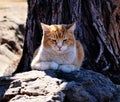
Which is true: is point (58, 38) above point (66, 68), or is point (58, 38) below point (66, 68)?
above

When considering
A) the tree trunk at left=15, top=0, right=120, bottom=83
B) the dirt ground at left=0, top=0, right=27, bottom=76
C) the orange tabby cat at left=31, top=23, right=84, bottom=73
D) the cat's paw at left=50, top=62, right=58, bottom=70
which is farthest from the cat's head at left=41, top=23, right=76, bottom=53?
the dirt ground at left=0, top=0, right=27, bottom=76

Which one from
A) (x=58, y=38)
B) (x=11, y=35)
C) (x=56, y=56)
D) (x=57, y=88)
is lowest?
(x=57, y=88)

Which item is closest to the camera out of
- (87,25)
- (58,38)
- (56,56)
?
(58,38)

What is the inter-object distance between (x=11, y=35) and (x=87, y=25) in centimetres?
338

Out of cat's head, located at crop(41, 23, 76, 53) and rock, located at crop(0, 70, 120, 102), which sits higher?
cat's head, located at crop(41, 23, 76, 53)

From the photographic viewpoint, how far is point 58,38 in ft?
16.4

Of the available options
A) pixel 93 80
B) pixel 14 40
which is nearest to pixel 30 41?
pixel 93 80

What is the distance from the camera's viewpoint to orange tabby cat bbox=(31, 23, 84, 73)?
5.02m

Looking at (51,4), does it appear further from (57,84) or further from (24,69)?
(57,84)

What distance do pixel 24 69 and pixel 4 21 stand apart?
4.05m

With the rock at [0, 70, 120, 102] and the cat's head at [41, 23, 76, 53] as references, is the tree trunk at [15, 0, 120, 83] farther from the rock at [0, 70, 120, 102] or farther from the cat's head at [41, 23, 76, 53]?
the rock at [0, 70, 120, 102]

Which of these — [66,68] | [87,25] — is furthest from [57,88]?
[87,25]

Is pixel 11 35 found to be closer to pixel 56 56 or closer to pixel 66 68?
pixel 56 56

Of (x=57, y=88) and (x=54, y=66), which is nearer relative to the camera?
(x=57, y=88)
